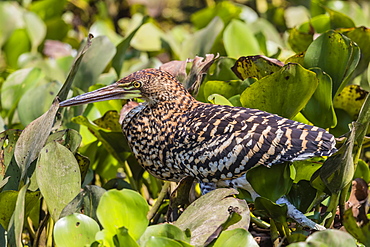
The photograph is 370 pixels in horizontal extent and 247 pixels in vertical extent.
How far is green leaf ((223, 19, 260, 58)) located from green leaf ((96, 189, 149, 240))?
1615 millimetres

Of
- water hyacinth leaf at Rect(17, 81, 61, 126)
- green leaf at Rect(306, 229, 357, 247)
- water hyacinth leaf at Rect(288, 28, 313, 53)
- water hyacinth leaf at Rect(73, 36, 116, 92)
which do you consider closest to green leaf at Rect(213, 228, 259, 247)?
green leaf at Rect(306, 229, 357, 247)

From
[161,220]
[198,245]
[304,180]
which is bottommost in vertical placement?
[161,220]

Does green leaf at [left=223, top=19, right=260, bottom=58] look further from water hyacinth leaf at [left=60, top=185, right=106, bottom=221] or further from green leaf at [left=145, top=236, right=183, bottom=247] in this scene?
green leaf at [left=145, top=236, right=183, bottom=247]

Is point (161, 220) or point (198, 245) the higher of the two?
point (198, 245)

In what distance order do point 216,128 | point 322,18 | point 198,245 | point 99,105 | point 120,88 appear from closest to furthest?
point 198,245 → point 216,128 → point 120,88 → point 99,105 → point 322,18

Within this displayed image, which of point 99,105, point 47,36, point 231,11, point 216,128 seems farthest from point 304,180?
point 47,36

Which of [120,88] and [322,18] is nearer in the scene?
[120,88]

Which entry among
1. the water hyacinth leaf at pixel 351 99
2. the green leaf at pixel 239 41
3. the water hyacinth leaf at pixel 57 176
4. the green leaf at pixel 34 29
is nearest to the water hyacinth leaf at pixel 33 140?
the water hyacinth leaf at pixel 57 176

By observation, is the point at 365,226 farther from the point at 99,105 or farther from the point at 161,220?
the point at 99,105

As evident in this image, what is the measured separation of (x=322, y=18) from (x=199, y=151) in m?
1.52

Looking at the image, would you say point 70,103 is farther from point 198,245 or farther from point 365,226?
point 365,226

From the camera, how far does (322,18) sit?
11.1 feet

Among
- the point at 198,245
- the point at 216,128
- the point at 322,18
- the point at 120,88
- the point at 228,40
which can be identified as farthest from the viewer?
the point at 322,18

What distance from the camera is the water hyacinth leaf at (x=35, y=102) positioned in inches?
107
